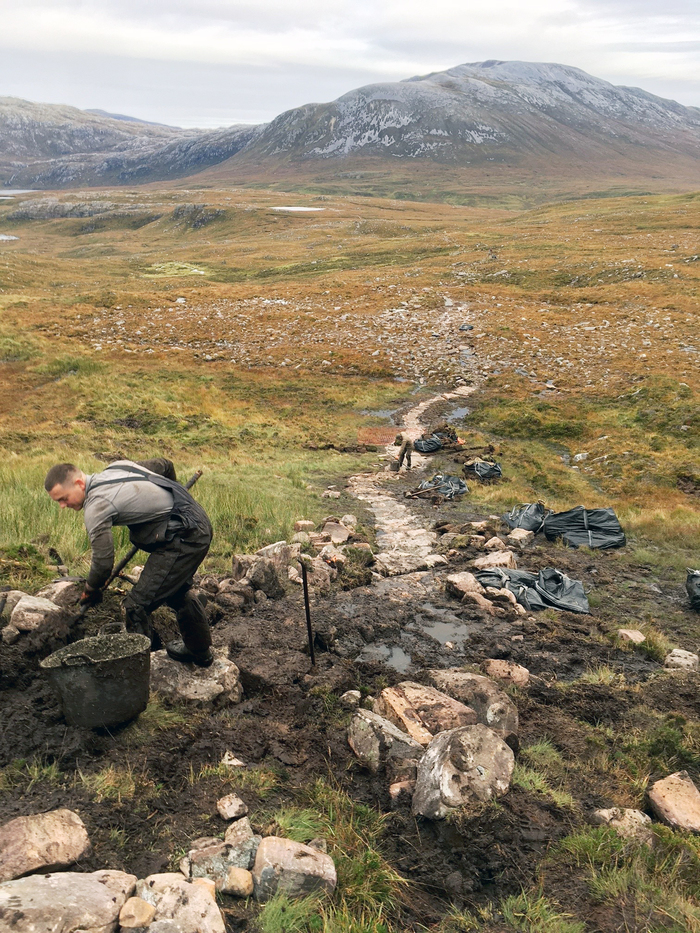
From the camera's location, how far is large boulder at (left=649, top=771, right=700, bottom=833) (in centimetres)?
457

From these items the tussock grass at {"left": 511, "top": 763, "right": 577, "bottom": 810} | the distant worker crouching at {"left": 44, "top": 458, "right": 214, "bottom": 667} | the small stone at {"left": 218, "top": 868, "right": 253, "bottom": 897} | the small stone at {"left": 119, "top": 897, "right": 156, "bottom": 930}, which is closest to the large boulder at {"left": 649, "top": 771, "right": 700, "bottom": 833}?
the tussock grass at {"left": 511, "top": 763, "right": 577, "bottom": 810}

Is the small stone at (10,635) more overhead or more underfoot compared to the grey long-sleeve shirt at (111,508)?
more underfoot

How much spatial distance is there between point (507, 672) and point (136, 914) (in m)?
4.68

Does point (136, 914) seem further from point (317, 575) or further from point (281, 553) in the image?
point (281, 553)

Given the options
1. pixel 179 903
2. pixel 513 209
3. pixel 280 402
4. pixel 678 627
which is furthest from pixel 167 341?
pixel 513 209

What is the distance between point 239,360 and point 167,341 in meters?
5.46

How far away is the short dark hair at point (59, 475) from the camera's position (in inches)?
188

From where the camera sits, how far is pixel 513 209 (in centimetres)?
13362

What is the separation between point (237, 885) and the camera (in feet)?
11.8

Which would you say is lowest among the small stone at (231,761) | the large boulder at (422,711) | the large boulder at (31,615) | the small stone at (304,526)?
the small stone at (304,526)

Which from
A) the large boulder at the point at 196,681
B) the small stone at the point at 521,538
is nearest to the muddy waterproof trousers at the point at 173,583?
the large boulder at the point at 196,681

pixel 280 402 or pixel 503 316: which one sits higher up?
pixel 503 316

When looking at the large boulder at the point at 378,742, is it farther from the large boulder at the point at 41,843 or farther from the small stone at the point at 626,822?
the large boulder at the point at 41,843

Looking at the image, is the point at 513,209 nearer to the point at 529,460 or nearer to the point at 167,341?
the point at 167,341
